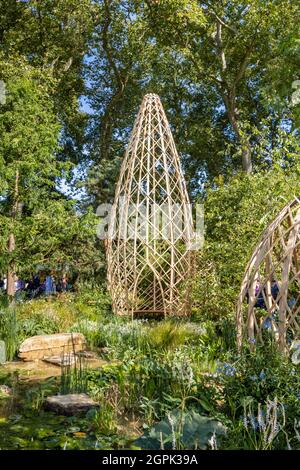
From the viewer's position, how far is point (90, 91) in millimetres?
16781

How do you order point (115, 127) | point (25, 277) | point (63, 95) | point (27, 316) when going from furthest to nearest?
point (115, 127) < point (63, 95) < point (25, 277) < point (27, 316)

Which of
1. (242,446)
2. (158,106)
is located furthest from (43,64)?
(242,446)

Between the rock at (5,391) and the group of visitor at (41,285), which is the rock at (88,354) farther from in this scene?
the group of visitor at (41,285)

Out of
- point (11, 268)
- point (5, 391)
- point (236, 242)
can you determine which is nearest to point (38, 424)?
point (5, 391)

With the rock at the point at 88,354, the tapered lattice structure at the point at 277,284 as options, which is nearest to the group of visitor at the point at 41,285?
the rock at the point at 88,354

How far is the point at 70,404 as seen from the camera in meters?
3.28

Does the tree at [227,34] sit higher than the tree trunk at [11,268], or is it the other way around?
the tree at [227,34]

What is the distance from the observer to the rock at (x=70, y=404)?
326cm

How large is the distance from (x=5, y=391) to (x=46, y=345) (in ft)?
5.70

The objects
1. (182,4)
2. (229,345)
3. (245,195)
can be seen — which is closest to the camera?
(229,345)

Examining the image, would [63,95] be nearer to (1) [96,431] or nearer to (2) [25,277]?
(2) [25,277]

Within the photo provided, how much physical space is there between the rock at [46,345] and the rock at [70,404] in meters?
1.84

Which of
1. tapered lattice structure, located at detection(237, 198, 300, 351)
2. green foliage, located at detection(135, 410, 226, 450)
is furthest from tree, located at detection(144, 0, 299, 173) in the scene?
green foliage, located at detection(135, 410, 226, 450)

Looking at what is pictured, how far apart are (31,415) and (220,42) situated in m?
12.3
